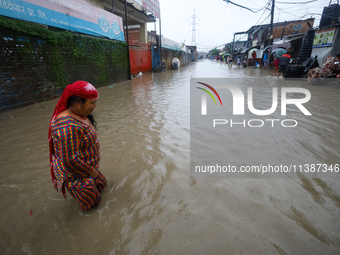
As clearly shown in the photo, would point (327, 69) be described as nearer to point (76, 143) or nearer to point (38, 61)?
point (76, 143)

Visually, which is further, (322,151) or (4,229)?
(322,151)

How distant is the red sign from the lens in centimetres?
1603

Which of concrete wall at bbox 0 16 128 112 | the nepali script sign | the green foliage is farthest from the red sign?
concrete wall at bbox 0 16 128 112

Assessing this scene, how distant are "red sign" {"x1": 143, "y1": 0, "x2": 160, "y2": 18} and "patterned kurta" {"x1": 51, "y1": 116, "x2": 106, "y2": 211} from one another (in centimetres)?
1767

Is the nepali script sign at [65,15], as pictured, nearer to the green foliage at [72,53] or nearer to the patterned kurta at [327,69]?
the green foliage at [72,53]

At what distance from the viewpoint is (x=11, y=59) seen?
4992 millimetres

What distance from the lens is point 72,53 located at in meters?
7.23

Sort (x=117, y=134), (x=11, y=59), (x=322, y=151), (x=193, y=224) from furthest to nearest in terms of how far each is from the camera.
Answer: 1. (x=11, y=59)
2. (x=117, y=134)
3. (x=322, y=151)
4. (x=193, y=224)

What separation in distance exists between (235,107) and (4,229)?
17.1 feet

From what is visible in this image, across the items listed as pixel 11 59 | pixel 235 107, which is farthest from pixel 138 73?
pixel 235 107

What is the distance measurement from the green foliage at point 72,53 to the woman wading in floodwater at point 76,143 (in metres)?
5.31

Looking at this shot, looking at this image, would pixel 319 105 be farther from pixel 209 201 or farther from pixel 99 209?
pixel 99 209

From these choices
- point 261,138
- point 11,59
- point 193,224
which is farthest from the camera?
point 11,59

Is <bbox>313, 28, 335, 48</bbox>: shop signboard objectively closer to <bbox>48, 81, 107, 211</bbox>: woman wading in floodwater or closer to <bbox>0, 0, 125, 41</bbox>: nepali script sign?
<bbox>0, 0, 125, 41</bbox>: nepali script sign
